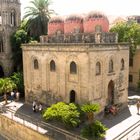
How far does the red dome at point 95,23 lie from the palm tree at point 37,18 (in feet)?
41.6

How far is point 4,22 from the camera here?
3350 centimetres

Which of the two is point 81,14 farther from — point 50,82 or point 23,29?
point 23,29

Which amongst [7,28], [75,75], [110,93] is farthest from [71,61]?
[7,28]

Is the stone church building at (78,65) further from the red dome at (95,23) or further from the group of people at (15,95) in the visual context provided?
the group of people at (15,95)

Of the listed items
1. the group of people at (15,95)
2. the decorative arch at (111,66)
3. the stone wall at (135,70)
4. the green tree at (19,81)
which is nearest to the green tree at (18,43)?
the green tree at (19,81)

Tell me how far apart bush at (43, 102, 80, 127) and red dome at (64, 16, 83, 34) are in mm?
8177

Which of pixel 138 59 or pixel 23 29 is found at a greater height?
pixel 23 29

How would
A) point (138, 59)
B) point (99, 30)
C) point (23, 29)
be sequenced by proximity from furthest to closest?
point (23, 29) → point (138, 59) → point (99, 30)

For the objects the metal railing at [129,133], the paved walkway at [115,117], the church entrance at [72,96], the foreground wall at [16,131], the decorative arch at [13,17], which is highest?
the decorative arch at [13,17]

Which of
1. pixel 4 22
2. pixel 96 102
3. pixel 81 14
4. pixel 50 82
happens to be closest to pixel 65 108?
pixel 96 102

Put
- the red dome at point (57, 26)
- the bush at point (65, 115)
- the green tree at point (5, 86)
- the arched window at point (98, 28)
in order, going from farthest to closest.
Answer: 1. the red dome at point (57, 26)
2. the green tree at point (5, 86)
3. the arched window at point (98, 28)
4. the bush at point (65, 115)

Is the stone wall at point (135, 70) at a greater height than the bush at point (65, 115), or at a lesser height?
greater

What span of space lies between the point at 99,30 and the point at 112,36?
1860mm

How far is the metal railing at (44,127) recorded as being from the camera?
17.0 meters
